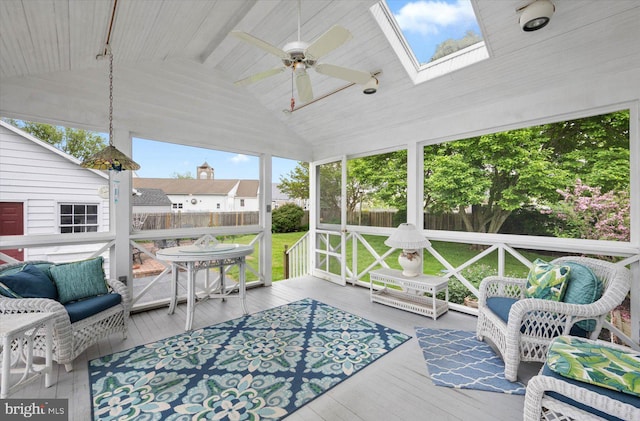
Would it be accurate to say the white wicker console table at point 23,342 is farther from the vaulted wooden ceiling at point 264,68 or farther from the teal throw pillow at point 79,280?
the vaulted wooden ceiling at point 264,68

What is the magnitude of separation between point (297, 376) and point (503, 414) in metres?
1.46

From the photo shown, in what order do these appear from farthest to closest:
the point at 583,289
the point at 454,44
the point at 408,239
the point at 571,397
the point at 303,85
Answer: the point at 408,239, the point at 454,44, the point at 303,85, the point at 583,289, the point at 571,397

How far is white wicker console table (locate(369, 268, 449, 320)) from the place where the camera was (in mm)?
3496

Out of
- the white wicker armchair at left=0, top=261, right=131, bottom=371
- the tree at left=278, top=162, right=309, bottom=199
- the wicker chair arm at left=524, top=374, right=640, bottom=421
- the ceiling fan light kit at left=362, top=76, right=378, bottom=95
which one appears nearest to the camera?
the wicker chair arm at left=524, top=374, right=640, bottom=421

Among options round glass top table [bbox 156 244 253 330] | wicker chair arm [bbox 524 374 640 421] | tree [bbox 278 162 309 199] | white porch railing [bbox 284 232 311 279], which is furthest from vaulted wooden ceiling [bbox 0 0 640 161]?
tree [bbox 278 162 309 199]

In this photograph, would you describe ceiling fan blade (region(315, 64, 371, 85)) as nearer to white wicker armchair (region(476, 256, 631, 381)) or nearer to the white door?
white wicker armchair (region(476, 256, 631, 381))

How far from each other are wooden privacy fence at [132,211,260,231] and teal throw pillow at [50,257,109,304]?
40.0 inches

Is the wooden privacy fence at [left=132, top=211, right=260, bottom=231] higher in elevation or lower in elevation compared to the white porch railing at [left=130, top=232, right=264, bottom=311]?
higher

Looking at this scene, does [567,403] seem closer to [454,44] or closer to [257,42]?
[257,42]

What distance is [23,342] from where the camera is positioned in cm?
217

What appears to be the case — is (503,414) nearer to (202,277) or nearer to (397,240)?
(397,240)

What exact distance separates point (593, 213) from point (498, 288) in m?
1.26

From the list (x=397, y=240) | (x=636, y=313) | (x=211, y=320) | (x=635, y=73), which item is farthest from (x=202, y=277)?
(x=635, y=73)

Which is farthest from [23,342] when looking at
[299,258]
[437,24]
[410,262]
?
[437,24]
